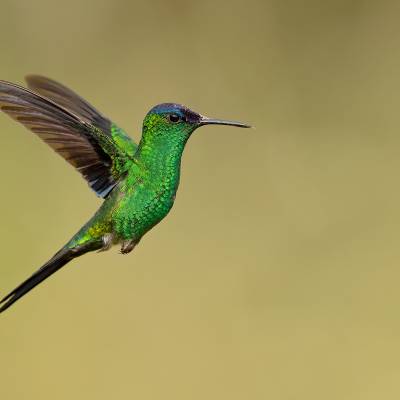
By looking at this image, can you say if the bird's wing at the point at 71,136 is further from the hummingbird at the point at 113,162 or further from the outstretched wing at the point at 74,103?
the outstretched wing at the point at 74,103

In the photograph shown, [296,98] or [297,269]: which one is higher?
[296,98]

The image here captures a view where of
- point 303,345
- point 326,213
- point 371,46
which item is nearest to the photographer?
point 303,345

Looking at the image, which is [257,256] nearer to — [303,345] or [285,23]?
[303,345]

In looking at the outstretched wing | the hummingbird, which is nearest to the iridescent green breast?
the hummingbird

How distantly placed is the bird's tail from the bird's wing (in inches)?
3.0

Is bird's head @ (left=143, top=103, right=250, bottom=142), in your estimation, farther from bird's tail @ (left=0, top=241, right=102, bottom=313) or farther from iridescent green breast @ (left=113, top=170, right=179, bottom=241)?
bird's tail @ (left=0, top=241, right=102, bottom=313)

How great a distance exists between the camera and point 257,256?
10.4ft

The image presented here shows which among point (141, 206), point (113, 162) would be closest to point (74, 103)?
point (113, 162)

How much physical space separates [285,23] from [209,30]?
358mm

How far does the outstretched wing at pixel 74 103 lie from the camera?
1139mm

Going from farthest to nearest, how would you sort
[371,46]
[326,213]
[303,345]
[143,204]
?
[371,46] < [326,213] < [303,345] < [143,204]

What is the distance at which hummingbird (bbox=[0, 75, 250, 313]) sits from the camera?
0.81m

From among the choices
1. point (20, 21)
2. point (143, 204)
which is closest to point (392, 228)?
point (20, 21)

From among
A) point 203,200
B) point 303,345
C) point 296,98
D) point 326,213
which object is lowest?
point 303,345
